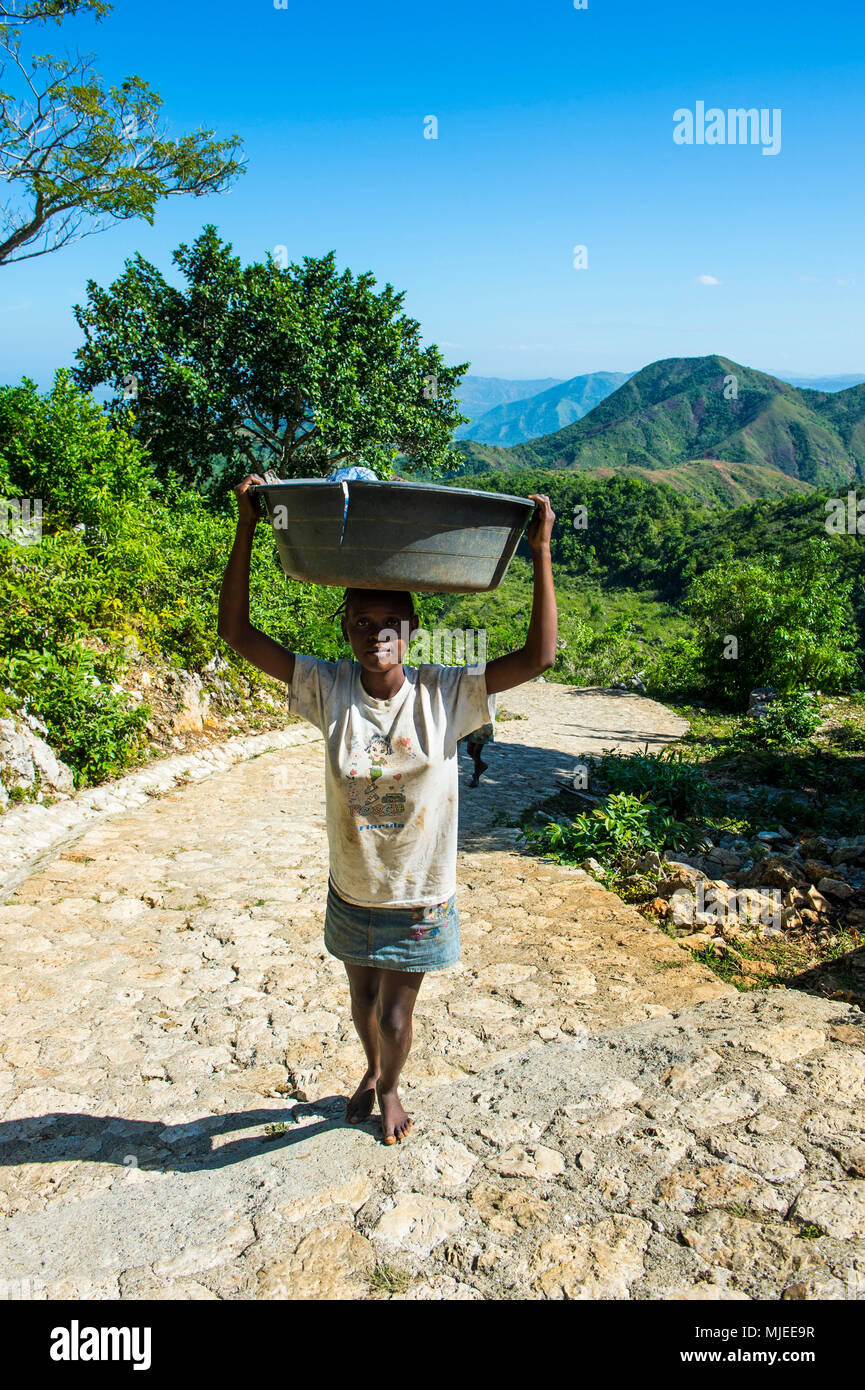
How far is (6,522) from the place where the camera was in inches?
285

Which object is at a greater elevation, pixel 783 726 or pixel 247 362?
pixel 247 362

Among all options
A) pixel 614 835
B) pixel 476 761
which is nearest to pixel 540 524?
pixel 614 835

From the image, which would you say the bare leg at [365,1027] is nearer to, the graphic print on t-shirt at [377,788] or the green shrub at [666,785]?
the graphic print on t-shirt at [377,788]

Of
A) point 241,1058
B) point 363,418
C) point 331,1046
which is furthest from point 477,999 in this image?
point 363,418

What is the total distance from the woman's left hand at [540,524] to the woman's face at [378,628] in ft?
1.27

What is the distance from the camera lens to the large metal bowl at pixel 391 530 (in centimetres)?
196

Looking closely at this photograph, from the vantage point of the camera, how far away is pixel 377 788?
212 centimetres

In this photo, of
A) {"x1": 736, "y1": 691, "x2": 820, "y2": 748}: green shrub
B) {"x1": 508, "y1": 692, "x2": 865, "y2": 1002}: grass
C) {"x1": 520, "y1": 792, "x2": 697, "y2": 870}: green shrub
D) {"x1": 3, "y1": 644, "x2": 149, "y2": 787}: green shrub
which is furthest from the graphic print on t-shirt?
{"x1": 736, "y1": 691, "x2": 820, "y2": 748}: green shrub

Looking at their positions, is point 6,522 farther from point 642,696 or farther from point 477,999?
point 642,696

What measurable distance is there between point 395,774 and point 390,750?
6 cm

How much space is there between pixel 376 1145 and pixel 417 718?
1234 mm

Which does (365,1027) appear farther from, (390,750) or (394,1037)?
(390,750)

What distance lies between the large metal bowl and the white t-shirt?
0.26 m

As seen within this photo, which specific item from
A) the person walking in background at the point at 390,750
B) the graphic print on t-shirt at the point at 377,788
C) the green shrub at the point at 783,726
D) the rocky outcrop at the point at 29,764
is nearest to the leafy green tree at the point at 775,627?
the green shrub at the point at 783,726
